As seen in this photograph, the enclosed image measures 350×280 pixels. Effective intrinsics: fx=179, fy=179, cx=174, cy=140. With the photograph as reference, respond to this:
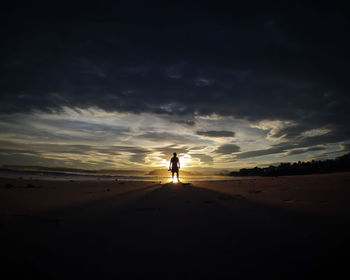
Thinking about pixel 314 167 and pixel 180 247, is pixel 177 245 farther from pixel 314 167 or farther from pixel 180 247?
pixel 314 167

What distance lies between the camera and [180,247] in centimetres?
155

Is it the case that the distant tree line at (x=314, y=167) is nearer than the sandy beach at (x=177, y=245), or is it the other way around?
the sandy beach at (x=177, y=245)

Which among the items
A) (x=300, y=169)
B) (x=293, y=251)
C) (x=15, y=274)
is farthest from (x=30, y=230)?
(x=300, y=169)

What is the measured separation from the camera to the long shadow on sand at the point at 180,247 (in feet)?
3.96

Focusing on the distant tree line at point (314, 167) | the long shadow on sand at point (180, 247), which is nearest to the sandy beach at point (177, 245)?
the long shadow on sand at point (180, 247)

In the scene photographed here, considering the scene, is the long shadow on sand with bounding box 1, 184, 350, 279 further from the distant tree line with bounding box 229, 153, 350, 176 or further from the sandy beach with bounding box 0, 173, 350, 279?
the distant tree line with bounding box 229, 153, 350, 176

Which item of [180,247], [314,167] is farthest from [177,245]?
[314,167]

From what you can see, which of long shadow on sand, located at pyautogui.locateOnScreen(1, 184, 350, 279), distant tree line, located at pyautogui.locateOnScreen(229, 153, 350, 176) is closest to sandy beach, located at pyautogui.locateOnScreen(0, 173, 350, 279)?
Result: long shadow on sand, located at pyautogui.locateOnScreen(1, 184, 350, 279)

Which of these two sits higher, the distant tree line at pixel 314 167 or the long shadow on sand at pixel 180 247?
the distant tree line at pixel 314 167

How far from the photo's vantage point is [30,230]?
194 cm

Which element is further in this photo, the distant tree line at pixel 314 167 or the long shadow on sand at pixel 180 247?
the distant tree line at pixel 314 167

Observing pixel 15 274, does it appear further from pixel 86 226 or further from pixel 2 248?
pixel 86 226

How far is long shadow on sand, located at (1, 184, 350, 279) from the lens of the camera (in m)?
1.21

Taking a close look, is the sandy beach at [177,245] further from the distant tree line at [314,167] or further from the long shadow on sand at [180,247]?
the distant tree line at [314,167]
